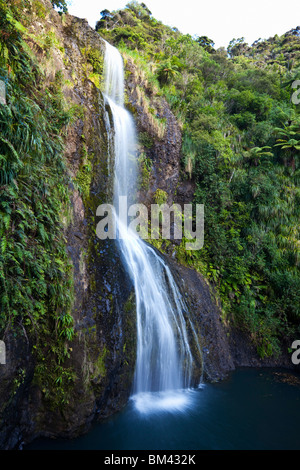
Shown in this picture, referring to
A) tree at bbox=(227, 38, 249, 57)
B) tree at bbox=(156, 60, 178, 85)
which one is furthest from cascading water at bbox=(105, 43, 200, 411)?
tree at bbox=(227, 38, 249, 57)

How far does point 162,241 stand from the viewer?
392 inches

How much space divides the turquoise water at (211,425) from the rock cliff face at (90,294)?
11.0 inches

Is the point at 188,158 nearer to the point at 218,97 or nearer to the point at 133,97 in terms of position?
the point at 133,97

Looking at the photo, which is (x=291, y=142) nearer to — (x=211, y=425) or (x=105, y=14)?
(x=211, y=425)

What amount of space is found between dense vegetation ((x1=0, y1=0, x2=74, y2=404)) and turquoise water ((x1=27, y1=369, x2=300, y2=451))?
118 cm

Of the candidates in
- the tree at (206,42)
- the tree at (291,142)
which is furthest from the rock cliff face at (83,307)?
the tree at (206,42)

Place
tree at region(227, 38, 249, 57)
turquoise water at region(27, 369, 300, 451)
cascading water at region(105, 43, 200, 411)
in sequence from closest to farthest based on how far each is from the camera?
turquoise water at region(27, 369, 300, 451) < cascading water at region(105, 43, 200, 411) < tree at region(227, 38, 249, 57)

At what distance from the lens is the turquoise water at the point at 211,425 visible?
4555 mm

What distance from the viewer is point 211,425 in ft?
→ 18.3

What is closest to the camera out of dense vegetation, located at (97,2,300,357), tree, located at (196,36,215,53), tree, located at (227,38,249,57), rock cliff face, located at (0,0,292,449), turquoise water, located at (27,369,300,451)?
rock cliff face, located at (0,0,292,449)

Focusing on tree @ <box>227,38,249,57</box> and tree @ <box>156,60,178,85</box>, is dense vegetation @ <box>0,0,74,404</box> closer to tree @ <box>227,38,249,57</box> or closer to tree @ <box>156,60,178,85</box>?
tree @ <box>156,60,178,85</box>

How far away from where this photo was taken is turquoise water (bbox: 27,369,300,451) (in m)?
4.55

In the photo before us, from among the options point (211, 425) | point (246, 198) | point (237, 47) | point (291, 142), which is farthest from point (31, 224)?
point (237, 47)

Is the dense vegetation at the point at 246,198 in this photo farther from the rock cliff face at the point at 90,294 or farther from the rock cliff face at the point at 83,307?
the rock cliff face at the point at 83,307
